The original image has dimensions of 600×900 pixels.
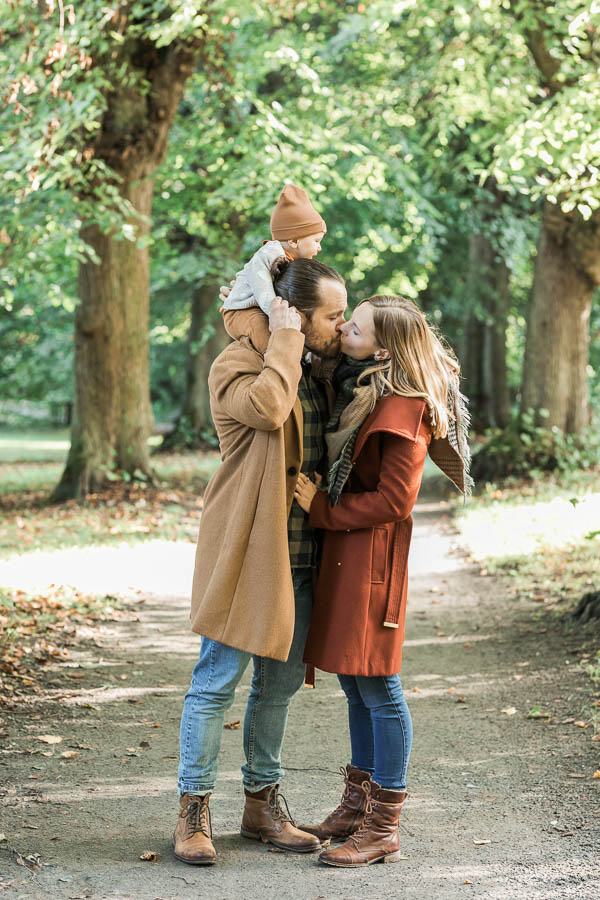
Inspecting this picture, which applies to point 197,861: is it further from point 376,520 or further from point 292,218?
point 292,218

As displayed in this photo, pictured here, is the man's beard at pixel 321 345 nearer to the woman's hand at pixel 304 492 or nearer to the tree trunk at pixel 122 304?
the woman's hand at pixel 304 492

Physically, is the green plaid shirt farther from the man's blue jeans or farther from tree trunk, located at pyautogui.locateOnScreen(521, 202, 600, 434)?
tree trunk, located at pyautogui.locateOnScreen(521, 202, 600, 434)

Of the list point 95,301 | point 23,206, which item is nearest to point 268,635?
point 23,206

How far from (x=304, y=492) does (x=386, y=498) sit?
30 cm

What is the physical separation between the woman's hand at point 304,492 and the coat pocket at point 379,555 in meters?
0.26

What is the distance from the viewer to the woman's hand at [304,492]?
12.3 feet

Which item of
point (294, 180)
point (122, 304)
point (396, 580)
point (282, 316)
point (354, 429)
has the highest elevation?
point (294, 180)

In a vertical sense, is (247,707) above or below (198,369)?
below

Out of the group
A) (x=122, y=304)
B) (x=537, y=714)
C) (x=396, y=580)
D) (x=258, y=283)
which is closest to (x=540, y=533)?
(x=537, y=714)

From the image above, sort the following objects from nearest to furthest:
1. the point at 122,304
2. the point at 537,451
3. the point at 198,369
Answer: the point at 122,304 → the point at 537,451 → the point at 198,369

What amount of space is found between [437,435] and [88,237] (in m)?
10.4

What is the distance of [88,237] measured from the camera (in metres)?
13.4

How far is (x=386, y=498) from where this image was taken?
146 inches

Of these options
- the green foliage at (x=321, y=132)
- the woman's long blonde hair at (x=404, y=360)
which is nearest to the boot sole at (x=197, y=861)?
the woman's long blonde hair at (x=404, y=360)
